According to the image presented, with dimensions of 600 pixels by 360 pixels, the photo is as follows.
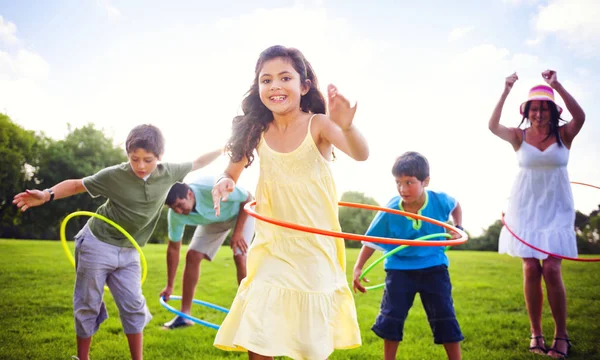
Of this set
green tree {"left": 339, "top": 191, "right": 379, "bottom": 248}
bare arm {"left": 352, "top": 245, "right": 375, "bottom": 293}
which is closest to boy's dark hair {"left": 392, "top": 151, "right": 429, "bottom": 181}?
bare arm {"left": 352, "top": 245, "right": 375, "bottom": 293}

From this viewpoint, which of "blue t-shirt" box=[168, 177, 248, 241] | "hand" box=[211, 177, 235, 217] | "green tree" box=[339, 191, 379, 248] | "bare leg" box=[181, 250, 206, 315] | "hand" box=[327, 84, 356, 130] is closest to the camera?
"hand" box=[327, 84, 356, 130]

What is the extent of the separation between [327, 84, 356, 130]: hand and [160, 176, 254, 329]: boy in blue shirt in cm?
285

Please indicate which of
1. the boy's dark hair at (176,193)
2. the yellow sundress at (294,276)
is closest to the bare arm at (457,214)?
the yellow sundress at (294,276)

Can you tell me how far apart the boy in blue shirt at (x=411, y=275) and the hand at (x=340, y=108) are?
5.12ft

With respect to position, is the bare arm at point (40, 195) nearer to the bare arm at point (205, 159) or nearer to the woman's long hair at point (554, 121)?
the bare arm at point (205, 159)

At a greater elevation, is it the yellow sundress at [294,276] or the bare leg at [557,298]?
the yellow sundress at [294,276]

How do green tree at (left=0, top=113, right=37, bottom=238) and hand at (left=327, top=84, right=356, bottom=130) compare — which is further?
green tree at (left=0, top=113, right=37, bottom=238)

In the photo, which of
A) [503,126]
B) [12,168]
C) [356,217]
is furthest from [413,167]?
[12,168]

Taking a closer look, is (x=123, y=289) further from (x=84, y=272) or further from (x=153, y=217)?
(x=153, y=217)

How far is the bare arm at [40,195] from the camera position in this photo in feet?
11.7

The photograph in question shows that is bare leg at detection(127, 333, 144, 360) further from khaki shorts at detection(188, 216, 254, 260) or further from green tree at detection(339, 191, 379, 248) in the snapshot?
green tree at detection(339, 191, 379, 248)

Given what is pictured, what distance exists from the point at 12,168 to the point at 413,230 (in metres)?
31.3

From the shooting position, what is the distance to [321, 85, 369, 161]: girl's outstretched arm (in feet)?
7.89

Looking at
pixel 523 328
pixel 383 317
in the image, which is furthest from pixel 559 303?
pixel 383 317
